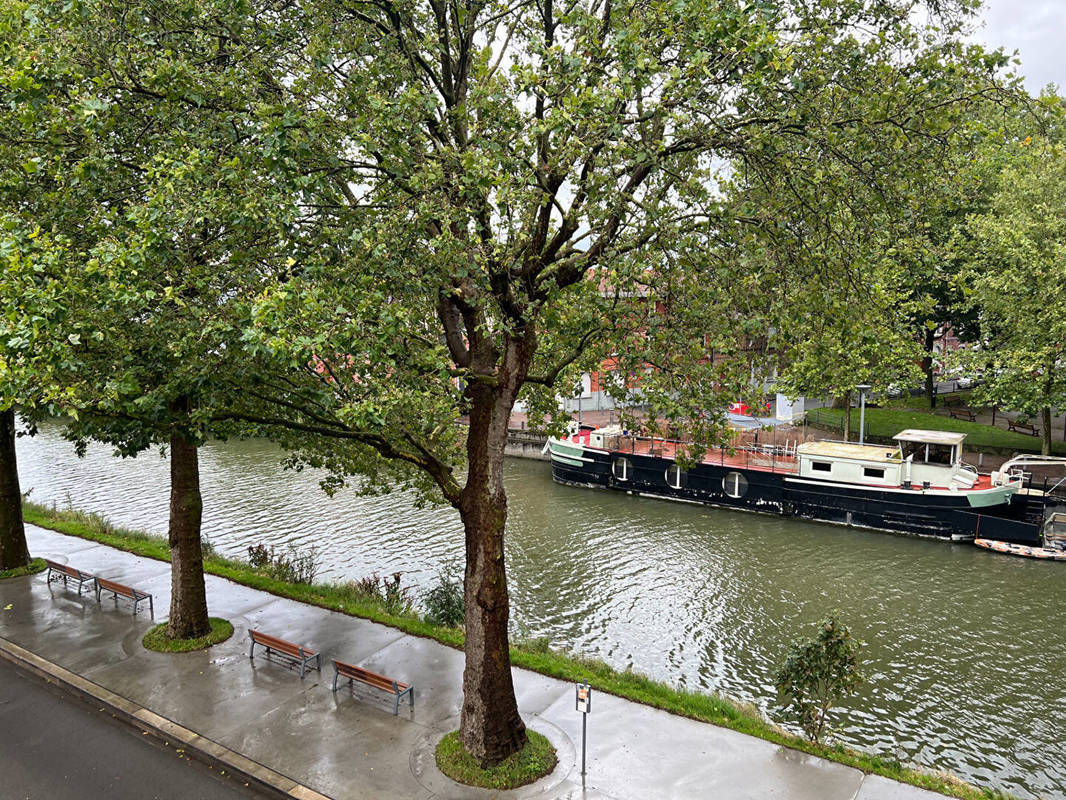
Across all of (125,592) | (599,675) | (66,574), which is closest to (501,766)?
(599,675)

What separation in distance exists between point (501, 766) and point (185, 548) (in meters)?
6.85

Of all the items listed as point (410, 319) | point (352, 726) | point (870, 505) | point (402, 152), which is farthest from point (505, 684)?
point (870, 505)

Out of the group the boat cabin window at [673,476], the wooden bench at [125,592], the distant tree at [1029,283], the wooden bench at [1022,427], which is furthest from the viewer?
the wooden bench at [1022,427]

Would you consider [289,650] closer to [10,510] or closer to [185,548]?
[185,548]

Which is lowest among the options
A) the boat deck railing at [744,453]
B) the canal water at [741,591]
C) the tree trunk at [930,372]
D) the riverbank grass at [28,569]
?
the canal water at [741,591]

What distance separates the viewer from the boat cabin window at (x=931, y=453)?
23.6 m

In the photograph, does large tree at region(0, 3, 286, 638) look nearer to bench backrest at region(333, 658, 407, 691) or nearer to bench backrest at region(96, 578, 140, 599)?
bench backrest at region(333, 658, 407, 691)

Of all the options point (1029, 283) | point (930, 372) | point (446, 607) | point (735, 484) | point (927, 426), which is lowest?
point (446, 607)

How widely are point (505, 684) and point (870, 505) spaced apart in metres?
19.1

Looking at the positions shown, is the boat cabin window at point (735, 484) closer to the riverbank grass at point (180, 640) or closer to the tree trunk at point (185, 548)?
the riverbank grass at point (180, 640)

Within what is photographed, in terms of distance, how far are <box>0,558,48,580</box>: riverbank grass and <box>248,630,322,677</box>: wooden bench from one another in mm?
7726

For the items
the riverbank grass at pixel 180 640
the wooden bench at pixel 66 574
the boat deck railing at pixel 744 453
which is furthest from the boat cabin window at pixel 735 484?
the wooden bench at pixel 66 574

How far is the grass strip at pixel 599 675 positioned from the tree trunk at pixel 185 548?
2516 millimetres

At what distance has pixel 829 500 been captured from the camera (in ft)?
80.1
